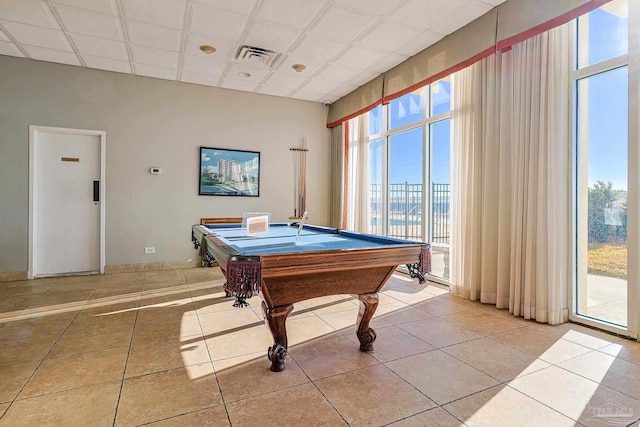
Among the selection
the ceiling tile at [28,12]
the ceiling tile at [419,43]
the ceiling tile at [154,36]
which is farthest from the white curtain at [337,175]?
the ceiling tile at [28,12]

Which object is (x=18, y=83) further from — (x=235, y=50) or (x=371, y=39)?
(x=371, y=39)

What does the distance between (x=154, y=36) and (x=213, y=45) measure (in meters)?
0.63

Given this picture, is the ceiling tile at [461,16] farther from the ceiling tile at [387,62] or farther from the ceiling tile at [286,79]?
the ceiling tile at [286,79]

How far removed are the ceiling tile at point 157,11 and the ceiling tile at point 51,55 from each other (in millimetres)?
1624

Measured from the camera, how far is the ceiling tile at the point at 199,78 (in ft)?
16.1

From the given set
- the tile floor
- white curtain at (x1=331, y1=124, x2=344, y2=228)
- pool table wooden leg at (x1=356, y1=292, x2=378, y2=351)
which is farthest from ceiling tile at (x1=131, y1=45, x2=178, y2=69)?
pool table wooden leg at (x1=356, y1=292, x2=378, y2=351)

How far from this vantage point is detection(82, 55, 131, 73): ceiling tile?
4.40m

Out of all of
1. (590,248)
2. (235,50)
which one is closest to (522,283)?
(590,248)

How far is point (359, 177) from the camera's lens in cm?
569

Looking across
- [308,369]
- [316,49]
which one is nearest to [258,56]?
[316,49]

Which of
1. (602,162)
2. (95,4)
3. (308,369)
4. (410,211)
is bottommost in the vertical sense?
(308,369)

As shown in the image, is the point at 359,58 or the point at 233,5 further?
the point at 359,58

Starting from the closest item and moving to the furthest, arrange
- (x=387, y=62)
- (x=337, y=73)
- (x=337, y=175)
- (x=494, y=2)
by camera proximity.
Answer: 1. (x=494, y=2)
2. (x=387, y=62)
3. (x=337, y=73)
4. (x=337, y=175)

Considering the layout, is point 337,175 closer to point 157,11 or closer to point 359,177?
point 359,177
